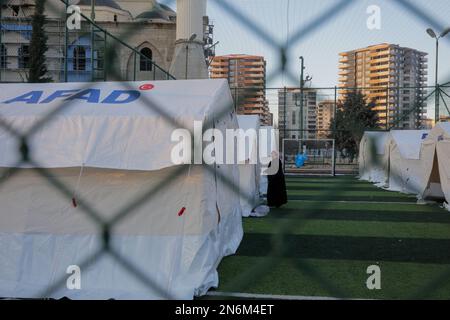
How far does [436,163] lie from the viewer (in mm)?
11602

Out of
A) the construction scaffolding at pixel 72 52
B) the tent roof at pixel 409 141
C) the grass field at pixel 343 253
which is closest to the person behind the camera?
the grass field at pixel 343 253

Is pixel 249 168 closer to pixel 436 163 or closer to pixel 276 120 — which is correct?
pixel 276 120

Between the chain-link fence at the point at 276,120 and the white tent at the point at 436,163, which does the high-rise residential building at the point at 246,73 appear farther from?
the white tent at the point at 436,163

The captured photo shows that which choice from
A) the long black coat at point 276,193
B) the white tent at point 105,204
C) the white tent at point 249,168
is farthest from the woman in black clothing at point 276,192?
the white tent at point 105,204

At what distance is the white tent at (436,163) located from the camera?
10336 millimetres

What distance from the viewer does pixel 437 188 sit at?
39.8ft

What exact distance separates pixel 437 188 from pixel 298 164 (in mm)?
13566

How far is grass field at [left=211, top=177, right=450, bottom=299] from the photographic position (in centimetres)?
333

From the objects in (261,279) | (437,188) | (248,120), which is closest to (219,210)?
(261,279)

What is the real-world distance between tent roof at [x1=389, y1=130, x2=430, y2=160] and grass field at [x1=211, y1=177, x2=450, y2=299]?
4.03 metres

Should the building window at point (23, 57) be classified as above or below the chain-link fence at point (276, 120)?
above

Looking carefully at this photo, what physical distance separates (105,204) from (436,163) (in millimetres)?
9733

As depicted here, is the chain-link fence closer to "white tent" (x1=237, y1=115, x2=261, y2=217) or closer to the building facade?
the building facade

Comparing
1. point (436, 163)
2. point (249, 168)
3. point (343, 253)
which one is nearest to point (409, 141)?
point (436, 163)
